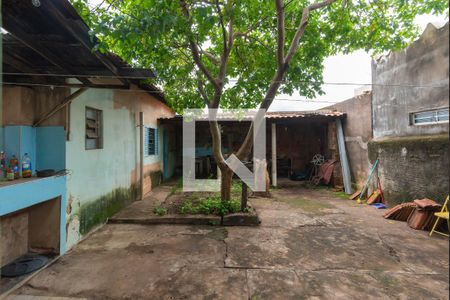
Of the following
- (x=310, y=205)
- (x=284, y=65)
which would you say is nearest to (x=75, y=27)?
(x=284, y=65)

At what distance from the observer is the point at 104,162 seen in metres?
5.00

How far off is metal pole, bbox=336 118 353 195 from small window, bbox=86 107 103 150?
7444 millimetres

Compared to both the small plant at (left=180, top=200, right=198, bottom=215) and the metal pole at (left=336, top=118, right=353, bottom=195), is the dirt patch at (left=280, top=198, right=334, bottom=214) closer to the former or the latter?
the metal pole at (left=336, top=118, right=353, bottom=195)

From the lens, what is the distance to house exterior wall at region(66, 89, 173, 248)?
400 centimetres

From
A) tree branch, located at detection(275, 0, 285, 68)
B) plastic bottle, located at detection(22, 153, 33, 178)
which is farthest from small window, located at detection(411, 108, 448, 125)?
plastic bottle, located at detection(22, 153, 33, 178)

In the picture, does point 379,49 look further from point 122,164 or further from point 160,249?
point 122,164

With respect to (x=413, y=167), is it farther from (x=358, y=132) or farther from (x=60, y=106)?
(x=60, y=106)

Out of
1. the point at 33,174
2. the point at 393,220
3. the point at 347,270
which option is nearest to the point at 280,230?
the point at 347,270

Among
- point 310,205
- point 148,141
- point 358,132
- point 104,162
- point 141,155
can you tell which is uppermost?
point 358,132

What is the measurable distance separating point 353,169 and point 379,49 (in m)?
4.30

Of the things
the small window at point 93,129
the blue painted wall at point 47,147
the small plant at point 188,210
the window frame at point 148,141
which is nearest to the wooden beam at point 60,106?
the blue painted wall at point 47,147

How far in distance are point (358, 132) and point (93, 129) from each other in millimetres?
7562

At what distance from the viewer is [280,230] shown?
4.85 metres

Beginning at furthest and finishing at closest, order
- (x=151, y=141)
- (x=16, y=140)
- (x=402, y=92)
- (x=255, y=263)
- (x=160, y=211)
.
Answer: (x=151, y=141), (x=402, y=92), (x=160, y=211), (x=255, y=263), (x=16, y=140)
